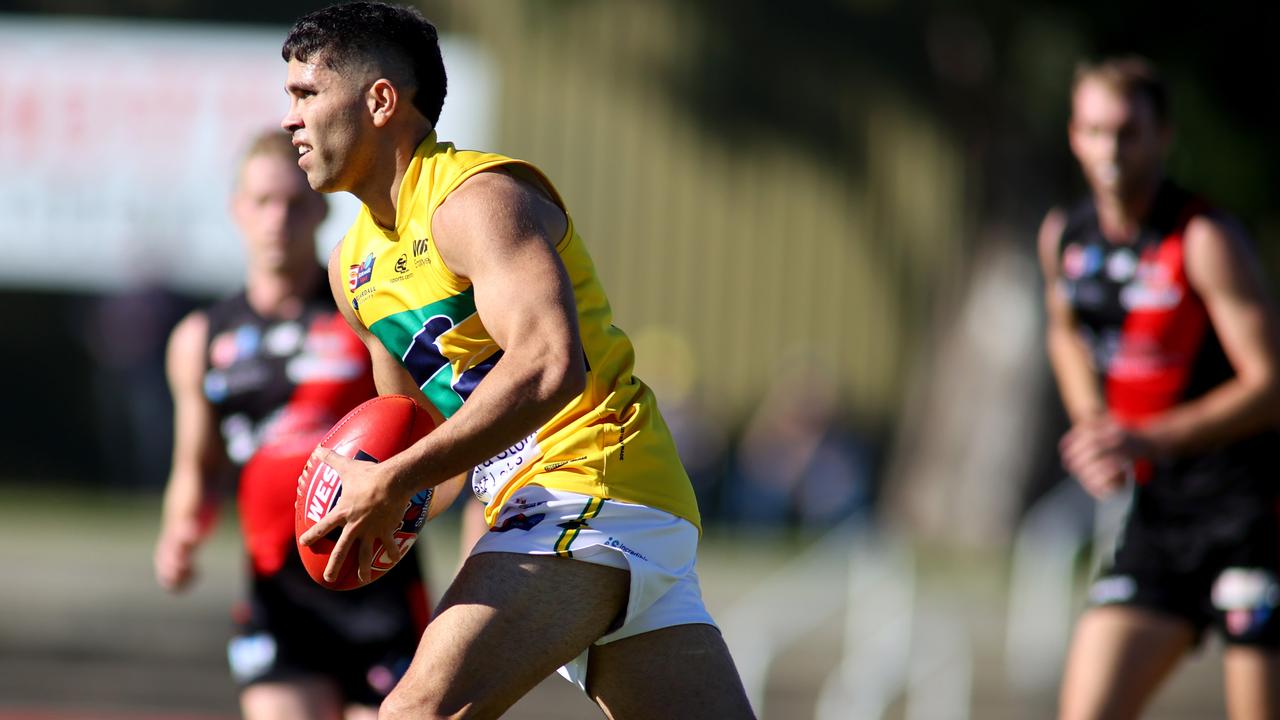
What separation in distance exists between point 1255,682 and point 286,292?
10.2ft

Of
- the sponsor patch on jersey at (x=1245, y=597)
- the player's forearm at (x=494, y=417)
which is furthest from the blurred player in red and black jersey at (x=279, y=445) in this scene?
the sponsor patch on jersey at (x=1245, y=597)

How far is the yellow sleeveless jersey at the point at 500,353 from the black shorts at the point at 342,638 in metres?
1.21

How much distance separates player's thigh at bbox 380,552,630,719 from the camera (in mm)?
3641

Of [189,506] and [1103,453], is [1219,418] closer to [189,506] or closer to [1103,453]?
[1103,453]

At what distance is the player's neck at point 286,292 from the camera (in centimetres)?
542

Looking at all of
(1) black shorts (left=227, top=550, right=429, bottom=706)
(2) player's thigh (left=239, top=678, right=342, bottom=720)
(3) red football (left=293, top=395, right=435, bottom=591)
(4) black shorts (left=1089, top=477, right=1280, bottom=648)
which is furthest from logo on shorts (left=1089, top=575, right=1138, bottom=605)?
(3) red football (left=293, top=395, right=435, bottom=591)

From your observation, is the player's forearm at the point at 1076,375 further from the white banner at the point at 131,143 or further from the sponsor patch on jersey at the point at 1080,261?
the white banner at the point at 131,143

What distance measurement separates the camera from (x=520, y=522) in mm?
3836

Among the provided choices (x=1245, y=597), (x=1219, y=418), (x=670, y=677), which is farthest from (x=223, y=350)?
(x=1245, y=597)

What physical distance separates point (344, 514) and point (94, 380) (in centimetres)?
1614

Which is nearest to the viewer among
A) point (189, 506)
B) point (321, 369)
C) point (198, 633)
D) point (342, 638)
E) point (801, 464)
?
point (342, 638)

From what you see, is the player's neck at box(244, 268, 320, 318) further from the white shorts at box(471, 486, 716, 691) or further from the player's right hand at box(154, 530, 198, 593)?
the white shorts at box(471, 486, 716, 691)

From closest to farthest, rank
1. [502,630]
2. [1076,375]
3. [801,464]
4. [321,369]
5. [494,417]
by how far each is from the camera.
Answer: [494,417] → [502,630] → [321,369] → [1076,375] → [801,464]

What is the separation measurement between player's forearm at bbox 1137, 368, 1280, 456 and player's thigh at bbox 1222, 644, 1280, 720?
0.63 meters
